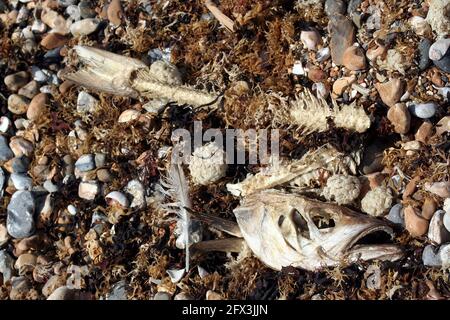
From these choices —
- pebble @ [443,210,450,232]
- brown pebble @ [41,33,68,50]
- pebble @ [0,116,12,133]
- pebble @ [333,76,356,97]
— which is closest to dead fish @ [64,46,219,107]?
brown pebble @ [41,33,68,50]

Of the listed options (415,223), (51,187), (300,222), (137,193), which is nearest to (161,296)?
(137,193)

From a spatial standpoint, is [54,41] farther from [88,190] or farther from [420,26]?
[420,26]

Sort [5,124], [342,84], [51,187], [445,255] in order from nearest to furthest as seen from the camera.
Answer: [445,255] < [342,84] < [51,187] < [5,124]

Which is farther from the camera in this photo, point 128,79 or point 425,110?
point 128,79

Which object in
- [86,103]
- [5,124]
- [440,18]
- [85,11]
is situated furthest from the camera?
[85,11]

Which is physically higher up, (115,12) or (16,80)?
(115,12)

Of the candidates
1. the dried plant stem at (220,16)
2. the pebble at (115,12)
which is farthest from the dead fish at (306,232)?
the pebble at (115,12)

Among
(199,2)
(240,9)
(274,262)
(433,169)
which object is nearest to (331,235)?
(274,262)

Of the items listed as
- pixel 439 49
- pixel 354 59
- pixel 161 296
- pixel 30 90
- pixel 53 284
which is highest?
pixel 439 49
